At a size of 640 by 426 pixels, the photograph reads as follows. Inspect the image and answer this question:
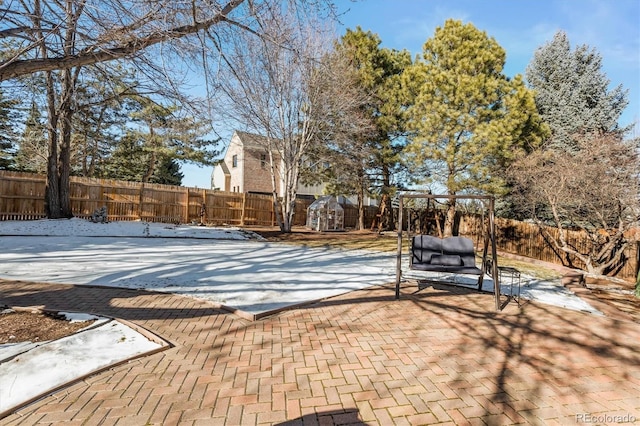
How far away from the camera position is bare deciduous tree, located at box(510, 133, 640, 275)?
8797 millimetres

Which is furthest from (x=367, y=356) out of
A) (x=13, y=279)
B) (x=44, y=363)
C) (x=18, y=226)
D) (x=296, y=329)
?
(x=18, y=226)

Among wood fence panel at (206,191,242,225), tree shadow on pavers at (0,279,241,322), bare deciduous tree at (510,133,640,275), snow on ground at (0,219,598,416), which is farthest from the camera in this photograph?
wood fence panel at (206,191,242,225)

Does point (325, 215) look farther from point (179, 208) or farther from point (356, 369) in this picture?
point (356, 369)

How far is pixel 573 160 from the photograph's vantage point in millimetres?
10062

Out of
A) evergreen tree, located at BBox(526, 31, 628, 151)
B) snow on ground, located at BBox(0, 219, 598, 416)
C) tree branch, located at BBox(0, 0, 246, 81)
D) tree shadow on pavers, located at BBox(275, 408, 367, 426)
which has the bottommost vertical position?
tree shadow on pavers, located at BBox(275, 408, 367, 426)

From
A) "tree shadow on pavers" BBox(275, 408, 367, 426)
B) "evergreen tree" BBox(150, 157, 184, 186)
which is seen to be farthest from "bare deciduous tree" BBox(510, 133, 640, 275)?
"evergreen tree" BBox(150, 157, 184, 186)

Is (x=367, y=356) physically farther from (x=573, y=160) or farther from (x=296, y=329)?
(x=573, y=160)

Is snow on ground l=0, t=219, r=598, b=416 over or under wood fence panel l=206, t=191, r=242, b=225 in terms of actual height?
under

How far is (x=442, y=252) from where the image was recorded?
5.55 m

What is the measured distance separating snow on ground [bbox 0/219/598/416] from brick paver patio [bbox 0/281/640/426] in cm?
33

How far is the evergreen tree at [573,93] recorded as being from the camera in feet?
55.0

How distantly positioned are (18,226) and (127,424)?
12.8m

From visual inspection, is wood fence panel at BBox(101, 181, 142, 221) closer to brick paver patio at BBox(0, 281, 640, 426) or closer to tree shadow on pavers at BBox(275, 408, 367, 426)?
brick paver patio at BBox(0, 281, 640, 426)

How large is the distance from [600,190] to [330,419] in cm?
1062
